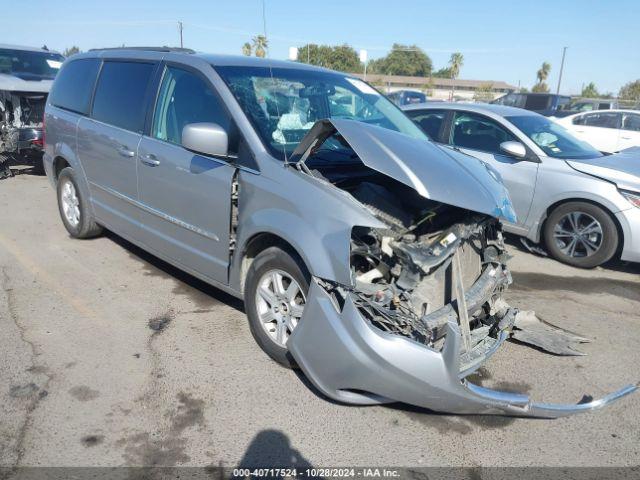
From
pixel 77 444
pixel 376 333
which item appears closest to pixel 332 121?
pixel 376 333

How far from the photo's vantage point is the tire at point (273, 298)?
10.3ft

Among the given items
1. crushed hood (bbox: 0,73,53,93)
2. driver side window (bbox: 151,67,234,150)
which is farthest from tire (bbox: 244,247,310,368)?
crushed hood (bbox: 0,73,53,93)

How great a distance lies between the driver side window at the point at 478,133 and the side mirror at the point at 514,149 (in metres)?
0.30

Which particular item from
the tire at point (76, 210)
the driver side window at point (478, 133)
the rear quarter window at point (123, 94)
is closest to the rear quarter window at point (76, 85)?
the rear quarter window at point (123, 94)

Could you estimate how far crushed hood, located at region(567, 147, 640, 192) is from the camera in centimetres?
535

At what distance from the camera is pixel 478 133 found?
6.45 meters

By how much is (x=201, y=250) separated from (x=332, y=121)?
146 cm

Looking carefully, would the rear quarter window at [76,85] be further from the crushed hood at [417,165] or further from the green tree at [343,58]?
the green tree at [343,58]

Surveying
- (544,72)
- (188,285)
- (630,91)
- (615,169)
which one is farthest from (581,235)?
(544,72)

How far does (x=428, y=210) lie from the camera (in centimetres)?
333

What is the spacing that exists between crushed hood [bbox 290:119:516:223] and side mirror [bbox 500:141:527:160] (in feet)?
8.74

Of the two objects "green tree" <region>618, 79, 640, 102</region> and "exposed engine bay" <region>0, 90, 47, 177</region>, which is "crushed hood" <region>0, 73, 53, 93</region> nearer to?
"exposed engine bay" <region>0, 90, 47, 177</region>

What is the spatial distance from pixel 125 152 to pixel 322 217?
2.30 meters

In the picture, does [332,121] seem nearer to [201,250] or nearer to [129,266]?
[201,250]
